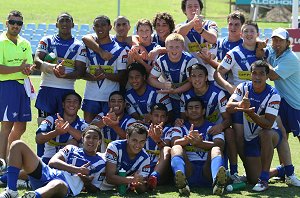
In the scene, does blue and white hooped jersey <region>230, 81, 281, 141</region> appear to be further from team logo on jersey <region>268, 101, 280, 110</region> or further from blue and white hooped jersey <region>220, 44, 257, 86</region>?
blue and white hooped jersey <region>220, 44, 257, 86</region>

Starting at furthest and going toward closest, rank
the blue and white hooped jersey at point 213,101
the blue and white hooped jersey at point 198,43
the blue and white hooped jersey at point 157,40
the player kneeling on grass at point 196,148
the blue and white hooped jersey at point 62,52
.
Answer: the blue and white hooped jersey at point 157,40, the blue and white hooped jersey at point 198,43, the blue and white hooped jersey at point 62,52, the blue and white hooped jersey at point 213,101, the player kneeling on grass at point 196,148

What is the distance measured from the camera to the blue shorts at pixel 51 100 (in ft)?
Result: 27.4

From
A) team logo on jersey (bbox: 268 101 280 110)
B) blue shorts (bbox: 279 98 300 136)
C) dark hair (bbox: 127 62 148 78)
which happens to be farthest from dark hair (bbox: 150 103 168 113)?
blue shorts (bbox: 279 98 300 136)

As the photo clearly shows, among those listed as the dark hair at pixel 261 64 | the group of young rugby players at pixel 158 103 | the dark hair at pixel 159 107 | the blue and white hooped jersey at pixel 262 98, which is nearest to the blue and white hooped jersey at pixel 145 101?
the group of young rugby players at pixel 158 103

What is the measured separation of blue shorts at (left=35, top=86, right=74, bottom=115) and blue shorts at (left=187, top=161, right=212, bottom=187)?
1834 millimetres

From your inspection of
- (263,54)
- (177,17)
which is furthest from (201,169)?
(177,17)

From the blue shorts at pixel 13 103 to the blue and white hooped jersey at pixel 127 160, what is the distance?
145 cm

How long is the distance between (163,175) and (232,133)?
0.95 meters

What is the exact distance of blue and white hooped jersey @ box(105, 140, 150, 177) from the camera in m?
7.31

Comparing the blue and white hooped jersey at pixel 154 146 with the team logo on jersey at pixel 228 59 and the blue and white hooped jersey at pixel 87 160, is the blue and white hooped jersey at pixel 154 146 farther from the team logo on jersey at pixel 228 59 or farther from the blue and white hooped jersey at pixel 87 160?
the team logo on jersey at pixel 228 59

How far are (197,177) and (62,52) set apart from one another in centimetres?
227

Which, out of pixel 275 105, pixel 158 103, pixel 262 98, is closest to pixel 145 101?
pixel 158 103

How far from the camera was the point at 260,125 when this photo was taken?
758 cm

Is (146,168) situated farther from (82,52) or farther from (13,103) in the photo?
(13,103)
